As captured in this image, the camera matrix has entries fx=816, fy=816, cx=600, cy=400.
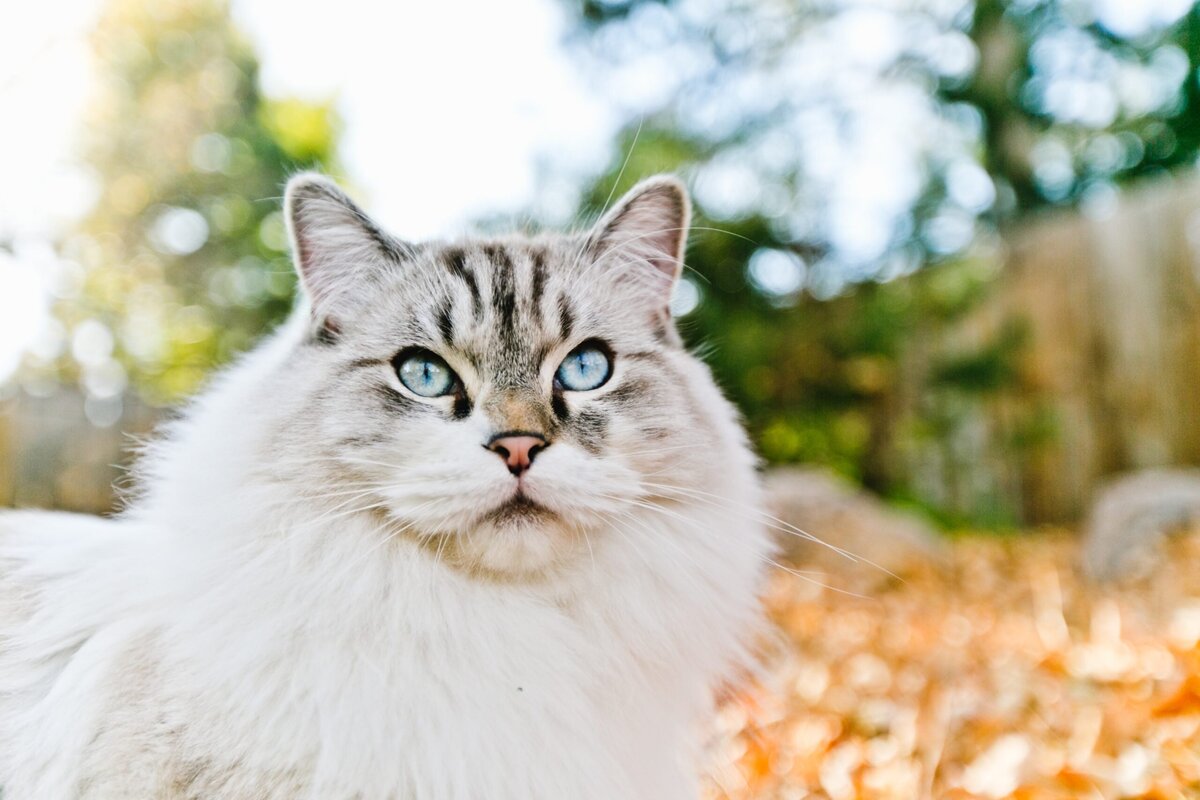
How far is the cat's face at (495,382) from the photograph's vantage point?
1449 millimetres

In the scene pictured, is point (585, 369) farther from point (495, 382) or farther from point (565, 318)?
point (495, 382)

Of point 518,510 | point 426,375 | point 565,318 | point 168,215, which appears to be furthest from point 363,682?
point 168,215

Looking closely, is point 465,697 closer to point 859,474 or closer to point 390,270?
point 390,270

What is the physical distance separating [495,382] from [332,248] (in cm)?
54

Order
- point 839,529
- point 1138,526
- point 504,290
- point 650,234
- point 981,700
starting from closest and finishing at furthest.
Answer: point 504,290, point 650,234, point 981,700, point 1138,526, point 839,529

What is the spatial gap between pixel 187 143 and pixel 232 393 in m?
8.45

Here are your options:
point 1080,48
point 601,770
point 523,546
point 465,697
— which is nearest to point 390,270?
point 523,546

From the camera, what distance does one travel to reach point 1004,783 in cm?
259

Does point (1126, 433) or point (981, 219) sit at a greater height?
point (981, 219)

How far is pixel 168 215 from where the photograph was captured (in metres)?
8.59

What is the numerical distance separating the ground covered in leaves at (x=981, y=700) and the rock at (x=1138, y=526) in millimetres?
257

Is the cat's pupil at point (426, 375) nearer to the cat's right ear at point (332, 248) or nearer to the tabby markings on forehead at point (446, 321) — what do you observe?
the tabby markings on forehead at point (446, 321)

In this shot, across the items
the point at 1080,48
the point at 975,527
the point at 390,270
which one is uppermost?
the point at 1080,48

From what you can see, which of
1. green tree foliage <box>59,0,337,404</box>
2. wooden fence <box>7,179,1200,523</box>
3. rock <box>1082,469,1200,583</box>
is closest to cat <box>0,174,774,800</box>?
rock <box>1082,469,1200,583</box>
